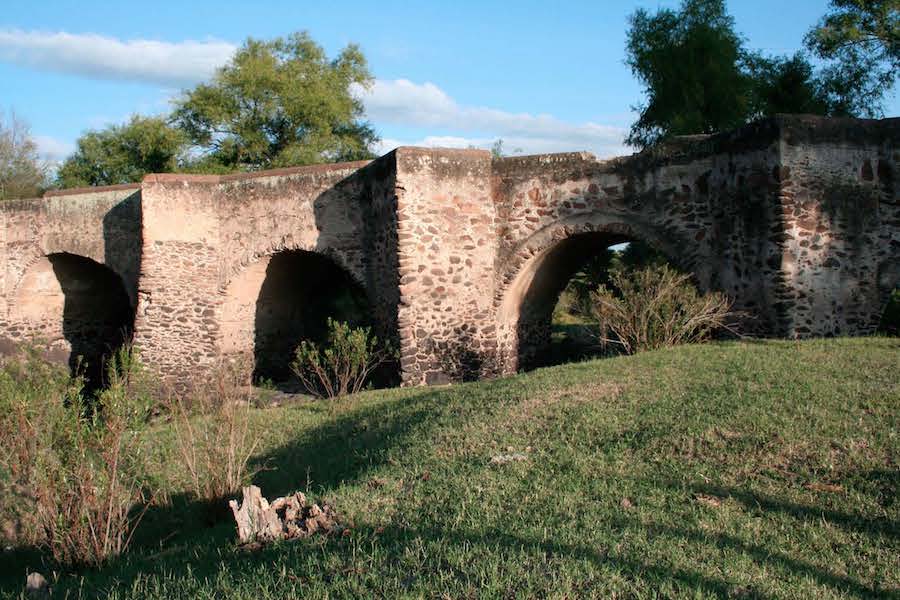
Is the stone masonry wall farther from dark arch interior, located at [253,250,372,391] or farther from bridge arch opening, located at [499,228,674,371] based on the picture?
dark arch interior, located at [253,250,372,391]

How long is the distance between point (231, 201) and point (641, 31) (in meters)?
11.7

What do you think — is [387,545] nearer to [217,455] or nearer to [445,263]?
[217,455]

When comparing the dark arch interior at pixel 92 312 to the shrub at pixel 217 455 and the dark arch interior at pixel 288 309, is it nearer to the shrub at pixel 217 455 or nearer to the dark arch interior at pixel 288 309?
the dark arch interior at pixel 288 309

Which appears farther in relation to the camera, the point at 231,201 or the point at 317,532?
the point at 231,201

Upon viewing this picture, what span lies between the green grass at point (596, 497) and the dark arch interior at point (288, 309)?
6094mm

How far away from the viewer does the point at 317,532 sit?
4473 millimetres

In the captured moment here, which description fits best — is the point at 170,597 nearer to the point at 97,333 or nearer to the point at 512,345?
the point at 512,345

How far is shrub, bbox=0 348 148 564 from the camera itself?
4805 mm

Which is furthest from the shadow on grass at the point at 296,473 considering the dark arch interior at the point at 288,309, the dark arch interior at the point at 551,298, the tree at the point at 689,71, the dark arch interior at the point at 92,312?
the tree at the point at 689,71

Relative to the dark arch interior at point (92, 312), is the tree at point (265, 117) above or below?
above

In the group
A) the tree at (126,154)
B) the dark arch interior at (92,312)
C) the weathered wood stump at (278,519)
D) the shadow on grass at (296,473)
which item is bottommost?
the shadow on grass at (296,473)

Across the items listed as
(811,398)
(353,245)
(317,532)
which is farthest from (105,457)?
(353,245)

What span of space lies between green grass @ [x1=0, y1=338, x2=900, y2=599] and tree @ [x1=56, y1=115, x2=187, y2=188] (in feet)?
54.5

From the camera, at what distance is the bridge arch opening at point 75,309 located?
15266 millimetres
